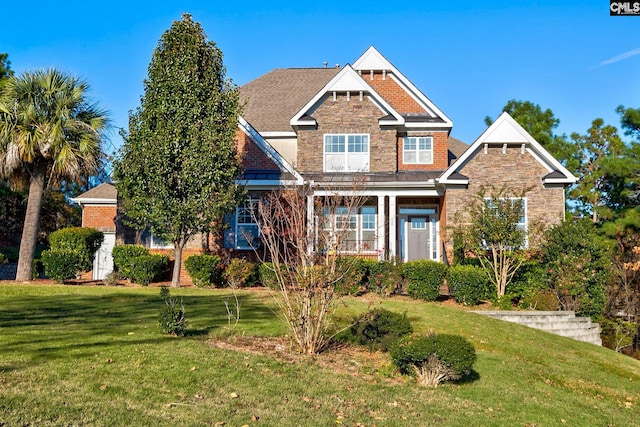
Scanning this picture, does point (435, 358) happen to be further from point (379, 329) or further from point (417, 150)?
point (417, 150)

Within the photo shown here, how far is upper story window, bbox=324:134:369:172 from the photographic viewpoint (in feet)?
70.5

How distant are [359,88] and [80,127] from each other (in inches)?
399

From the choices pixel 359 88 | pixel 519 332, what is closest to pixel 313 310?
pixel 519 332

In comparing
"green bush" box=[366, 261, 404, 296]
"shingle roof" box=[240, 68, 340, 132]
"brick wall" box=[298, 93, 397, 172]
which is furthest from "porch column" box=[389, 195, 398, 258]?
"shingle roof" box=[240, 68, 340, 132]

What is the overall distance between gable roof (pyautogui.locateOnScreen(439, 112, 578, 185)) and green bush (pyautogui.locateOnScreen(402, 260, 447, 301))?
4356mm

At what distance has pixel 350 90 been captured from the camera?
70.1 feet

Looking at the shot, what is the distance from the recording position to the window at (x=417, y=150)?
73.4 ft

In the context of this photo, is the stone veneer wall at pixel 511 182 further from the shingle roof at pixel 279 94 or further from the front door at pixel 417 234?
the shingle roof at pixel 279 94

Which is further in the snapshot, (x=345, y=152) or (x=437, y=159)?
(x=437, y=159)

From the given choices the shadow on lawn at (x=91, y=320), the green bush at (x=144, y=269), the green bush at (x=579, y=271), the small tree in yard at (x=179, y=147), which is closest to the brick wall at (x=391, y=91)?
the small tree in yard at (x=179, y=147)

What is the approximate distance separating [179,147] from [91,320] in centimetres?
720

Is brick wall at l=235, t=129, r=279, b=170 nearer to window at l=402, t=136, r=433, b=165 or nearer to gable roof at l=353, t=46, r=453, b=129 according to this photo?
window at l=402, t=136, r=433, b=165

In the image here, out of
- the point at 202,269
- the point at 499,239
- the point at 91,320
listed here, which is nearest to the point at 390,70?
the point at 499,239

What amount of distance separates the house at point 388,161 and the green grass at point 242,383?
8.60m
